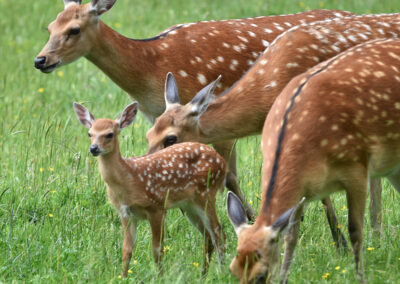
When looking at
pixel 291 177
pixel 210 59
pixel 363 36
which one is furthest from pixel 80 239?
pixel 363 36

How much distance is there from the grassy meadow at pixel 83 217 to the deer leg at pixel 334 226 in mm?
84

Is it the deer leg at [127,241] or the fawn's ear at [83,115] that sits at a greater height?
the fawn's ear at [83,115]

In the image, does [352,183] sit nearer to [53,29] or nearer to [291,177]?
[291,177]

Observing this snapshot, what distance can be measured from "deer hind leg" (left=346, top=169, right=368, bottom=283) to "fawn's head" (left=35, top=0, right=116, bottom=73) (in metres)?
3.02

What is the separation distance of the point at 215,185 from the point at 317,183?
1.21 metres

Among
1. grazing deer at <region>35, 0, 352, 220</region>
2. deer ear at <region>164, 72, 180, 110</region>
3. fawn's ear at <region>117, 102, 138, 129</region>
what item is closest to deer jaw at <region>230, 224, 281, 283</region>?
fawn's ear at <region>117, 102, 138, 129</region>

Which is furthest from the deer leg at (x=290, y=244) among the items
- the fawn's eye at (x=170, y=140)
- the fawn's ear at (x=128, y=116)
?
the fawn's ear at (x=128, y=116)

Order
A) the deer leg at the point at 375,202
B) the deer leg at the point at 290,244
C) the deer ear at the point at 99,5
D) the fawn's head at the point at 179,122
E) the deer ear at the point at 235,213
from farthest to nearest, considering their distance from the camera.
Result: the deer ear at the point at 99,5 < the deer leg at the point at 375,202 < the fawn's head at the point at 179,122 < the deer leg at the point at 290,244 < the deer ear at the point at 235,213

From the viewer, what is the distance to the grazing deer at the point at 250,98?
7.46 metres

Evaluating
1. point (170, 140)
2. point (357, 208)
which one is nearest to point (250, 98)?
point (170, 140)

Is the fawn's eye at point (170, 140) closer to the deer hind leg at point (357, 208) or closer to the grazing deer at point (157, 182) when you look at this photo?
the grazing deer at point (157, 182)

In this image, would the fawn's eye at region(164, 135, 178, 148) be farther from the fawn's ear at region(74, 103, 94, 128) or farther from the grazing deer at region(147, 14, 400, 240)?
the fawn's ear at region(74, 103, 94, 128)

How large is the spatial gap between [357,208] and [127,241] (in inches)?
66.2

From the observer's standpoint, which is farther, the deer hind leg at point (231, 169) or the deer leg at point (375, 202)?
the deer hind leg at point (231, 169)
